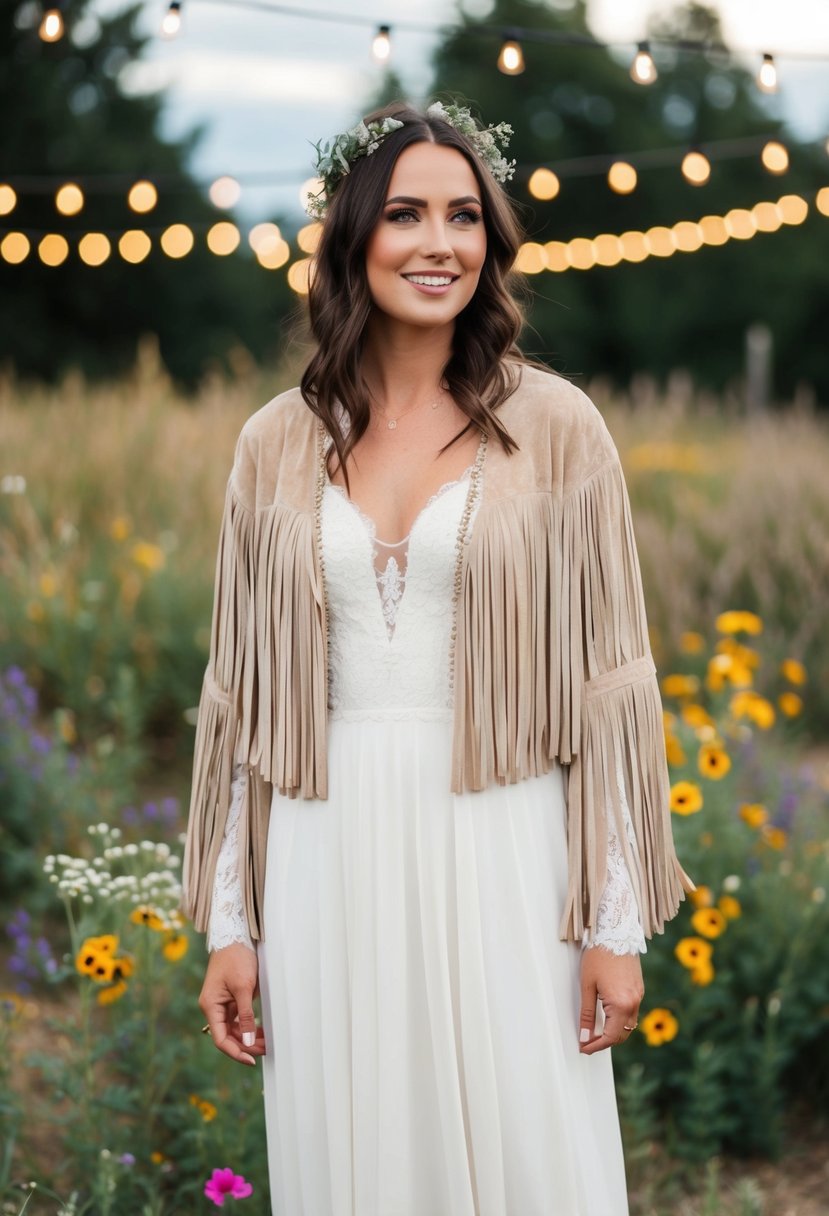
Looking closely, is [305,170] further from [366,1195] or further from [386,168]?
[366,1195]

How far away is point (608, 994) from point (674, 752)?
1.55 metres

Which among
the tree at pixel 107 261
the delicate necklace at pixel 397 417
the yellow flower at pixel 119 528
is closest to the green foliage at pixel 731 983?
the delicate necklace at pixel 397 417

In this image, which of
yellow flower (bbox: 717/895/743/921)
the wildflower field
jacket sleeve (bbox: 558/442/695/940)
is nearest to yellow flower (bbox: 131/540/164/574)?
the wildflower field

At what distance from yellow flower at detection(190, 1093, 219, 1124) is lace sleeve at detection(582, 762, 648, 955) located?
1077mm

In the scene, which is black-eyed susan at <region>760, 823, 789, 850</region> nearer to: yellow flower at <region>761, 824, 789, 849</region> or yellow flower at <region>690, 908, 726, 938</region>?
yellow flower at <region>761, 824, 789, 849</region>

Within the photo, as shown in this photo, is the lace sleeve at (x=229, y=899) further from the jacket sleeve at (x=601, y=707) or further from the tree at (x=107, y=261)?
the tree at (x=107, y=261)

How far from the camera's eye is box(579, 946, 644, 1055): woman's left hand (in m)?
1.89

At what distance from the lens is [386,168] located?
1.95 meters

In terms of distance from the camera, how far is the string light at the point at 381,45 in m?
4.06

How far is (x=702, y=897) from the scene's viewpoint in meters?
3.14

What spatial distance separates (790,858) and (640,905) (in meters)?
1.94

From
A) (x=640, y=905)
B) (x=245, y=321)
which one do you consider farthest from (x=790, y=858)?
(x=245, y=321)

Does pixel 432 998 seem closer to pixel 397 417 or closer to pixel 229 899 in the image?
pixel 229 899

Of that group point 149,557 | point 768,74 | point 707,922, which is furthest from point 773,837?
point 149,557
